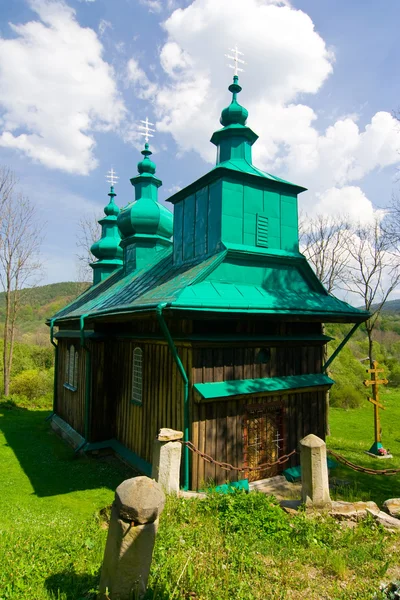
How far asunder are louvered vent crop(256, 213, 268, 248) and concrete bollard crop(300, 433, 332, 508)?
462 cm

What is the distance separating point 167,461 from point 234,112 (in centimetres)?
864

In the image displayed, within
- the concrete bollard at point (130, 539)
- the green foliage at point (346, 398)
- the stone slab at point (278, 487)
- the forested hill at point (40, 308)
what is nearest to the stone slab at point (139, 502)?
the concrete bollard at point (130, 539)

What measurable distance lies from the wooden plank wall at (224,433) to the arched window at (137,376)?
2421mm

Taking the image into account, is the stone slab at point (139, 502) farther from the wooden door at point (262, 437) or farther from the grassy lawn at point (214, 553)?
the wooden door at point (262, 437)

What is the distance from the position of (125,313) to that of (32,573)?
463cm

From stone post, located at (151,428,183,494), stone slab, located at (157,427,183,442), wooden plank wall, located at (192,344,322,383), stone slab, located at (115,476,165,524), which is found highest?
wooden plank wall, located at (192,344,322,383)

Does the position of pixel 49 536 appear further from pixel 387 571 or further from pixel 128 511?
pixel 387 571

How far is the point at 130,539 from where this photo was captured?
10.9ft

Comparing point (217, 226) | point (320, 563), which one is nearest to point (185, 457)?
point (320, 563)

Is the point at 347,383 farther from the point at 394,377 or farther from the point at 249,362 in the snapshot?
the point at 249,362

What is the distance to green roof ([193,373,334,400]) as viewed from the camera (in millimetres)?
7164

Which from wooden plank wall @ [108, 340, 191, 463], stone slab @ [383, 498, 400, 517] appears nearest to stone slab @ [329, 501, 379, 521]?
stone slab @ [383, 498, 400, 517]

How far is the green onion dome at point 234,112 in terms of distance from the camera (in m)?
10.3

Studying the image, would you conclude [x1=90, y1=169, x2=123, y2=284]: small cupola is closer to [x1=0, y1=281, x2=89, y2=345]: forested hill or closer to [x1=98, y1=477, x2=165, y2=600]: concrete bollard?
[x1=0, y1=281, x2=89, y2=345]: forested hill
